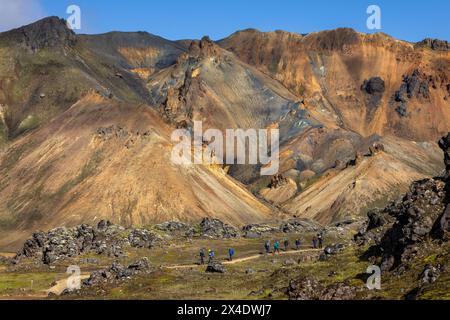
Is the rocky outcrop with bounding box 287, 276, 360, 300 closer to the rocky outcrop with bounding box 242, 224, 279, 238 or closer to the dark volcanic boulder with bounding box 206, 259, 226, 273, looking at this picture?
the dark volcanic boulder with bounding box 206, 259, 226, 273

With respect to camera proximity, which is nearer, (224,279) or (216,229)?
(224,279)

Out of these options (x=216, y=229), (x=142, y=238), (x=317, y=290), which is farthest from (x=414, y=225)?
(x=216, y=229)

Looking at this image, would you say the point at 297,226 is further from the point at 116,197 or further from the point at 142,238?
the point at 142,238

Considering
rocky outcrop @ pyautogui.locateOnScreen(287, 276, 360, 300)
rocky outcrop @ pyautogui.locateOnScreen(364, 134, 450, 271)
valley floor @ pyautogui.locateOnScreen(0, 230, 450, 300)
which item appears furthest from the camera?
rocky outcrop @ pyautogui.locateOnScreen(364, 134, 450, 271)

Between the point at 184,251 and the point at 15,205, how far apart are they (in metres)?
67.1

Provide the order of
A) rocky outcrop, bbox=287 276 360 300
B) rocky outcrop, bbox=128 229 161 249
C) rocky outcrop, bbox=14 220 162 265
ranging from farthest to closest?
rocky outcrop, bbox=128 229 161 249 → rocky outcrop, bbox=14 220 162 265 → rocky outcrop, bbox=287 276 360 300

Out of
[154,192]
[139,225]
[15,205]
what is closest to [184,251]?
[139,225]

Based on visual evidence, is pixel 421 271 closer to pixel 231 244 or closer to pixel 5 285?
pixel 5 285

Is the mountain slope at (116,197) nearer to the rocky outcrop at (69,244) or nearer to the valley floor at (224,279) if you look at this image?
the rocky outcrop at (69,244)

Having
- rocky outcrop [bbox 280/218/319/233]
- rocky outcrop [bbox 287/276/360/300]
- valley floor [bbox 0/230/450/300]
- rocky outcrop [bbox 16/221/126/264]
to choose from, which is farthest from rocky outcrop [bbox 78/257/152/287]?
rocky outcrop [bbox 280/218/319/233]

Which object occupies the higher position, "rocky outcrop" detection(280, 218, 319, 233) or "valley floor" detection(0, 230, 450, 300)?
"valley floor" detection(0, 230, 450, 300)

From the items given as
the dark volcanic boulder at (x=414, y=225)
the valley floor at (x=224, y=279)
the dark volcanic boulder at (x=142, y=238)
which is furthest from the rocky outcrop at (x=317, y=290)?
the dark volcanic boulder at (x=142, y=238)

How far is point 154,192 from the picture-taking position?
612 ft

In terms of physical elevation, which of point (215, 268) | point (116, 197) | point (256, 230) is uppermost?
point (116, 197)
